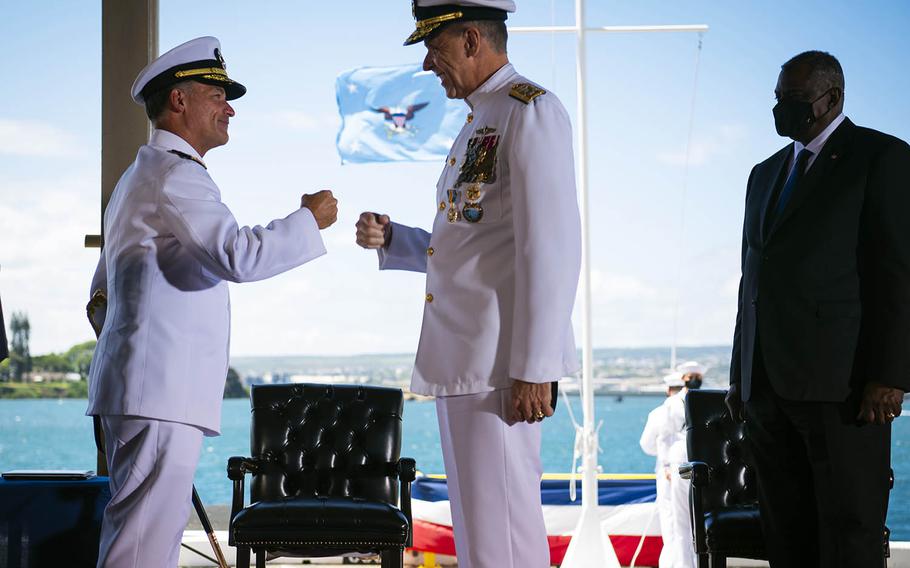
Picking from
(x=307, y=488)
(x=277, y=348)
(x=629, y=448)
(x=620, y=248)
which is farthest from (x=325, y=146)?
(x=307, y=488)

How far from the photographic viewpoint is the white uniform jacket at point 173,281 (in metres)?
2.09

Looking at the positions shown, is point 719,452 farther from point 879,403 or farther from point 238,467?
point 238,467

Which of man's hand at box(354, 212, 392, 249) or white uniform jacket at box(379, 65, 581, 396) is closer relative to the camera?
white uniform jacket at box(379, 65, 581, 396)

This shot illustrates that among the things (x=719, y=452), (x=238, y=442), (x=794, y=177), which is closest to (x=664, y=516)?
(x=719, y=452)

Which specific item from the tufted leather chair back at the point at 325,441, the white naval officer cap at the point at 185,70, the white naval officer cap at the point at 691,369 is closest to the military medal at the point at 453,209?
the white naval officer cap at the point at 185,70

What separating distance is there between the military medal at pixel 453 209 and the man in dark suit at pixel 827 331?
805mm

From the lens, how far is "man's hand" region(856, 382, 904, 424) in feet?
6.92

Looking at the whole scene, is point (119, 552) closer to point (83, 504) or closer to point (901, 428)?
point (83, 504)

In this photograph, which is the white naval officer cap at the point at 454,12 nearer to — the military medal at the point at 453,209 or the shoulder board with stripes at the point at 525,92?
the shoulder board with stripes at the point at 525,92

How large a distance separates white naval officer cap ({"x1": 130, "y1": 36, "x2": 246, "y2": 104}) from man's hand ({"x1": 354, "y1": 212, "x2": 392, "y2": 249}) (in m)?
0.53

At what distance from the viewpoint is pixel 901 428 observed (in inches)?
2709

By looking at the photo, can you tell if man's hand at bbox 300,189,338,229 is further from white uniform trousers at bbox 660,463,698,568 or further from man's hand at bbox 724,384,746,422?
white uniform trousers at bbox 660,463,698,568

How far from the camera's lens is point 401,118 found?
21.4ft

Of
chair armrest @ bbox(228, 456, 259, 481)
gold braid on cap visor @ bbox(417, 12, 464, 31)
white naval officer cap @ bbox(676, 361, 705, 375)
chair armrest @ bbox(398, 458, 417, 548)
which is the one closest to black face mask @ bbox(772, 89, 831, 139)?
gold braid on cap visor @ bbox(417, 12, 464, 31)
